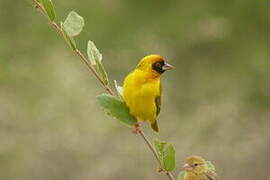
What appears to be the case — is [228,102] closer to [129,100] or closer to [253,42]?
[253,42]

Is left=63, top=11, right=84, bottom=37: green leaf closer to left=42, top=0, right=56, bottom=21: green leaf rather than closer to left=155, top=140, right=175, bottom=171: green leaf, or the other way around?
left=42, top=0, right=56, bottom=21: green leaf

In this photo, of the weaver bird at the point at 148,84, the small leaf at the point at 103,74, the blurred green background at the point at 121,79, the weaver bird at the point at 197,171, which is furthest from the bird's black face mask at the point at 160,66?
the blurred green background at the point at 121,79

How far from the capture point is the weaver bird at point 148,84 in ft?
9.09

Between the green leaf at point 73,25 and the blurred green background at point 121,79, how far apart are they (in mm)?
5634

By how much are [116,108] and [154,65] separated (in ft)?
3.21

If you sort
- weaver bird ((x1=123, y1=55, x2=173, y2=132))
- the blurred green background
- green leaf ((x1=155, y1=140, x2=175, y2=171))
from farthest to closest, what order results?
the blurred green background
weaver bird ((x1=123, y1=55, x2=173, y2=132))
green leaf ((x1=155, y1=140, x2=175, y2=171))

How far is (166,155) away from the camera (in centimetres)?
180

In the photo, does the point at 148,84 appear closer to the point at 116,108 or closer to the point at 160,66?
the point at 160,66

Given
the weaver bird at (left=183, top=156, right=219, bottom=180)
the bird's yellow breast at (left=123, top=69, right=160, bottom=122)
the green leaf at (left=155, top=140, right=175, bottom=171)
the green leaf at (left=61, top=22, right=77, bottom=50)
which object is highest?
the green leaf at (left=61, top=22, right=77, bottom=50)

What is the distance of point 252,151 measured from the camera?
8.22 metres

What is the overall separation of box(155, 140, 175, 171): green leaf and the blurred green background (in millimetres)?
5678

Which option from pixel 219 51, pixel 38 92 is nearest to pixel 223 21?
pixel 219 51

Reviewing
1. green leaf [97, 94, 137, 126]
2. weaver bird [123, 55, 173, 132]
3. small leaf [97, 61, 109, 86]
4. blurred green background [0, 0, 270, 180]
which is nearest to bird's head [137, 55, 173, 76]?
weaver bird [123, 55, 173, 132]

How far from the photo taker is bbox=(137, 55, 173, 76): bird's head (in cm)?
283
